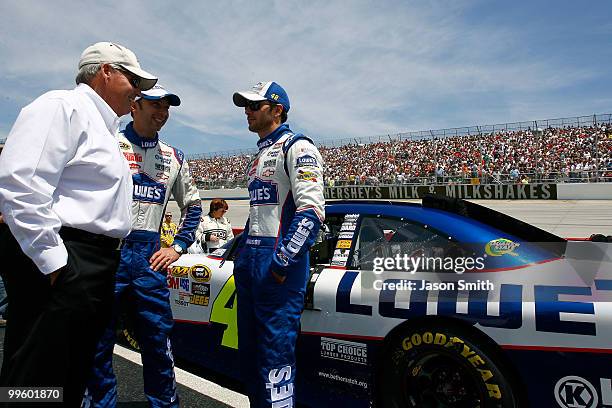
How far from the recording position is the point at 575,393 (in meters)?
1.75

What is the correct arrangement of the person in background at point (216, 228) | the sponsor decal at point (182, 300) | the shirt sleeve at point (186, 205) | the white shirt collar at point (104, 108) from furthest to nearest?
1. the person in background at point (216, 228)
2. the sponsor decal at point (182, 300)
3. the shirt sleeve at point (186, 205)
4. the white shirt collar at point (104, 108)

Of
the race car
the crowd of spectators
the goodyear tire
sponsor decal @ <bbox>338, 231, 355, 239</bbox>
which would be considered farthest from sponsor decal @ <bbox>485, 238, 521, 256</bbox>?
the crowd of spectators

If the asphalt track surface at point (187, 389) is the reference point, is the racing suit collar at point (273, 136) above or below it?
above

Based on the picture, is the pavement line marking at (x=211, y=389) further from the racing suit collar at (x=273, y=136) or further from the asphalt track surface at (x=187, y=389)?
the racing suit collar at (x=273, y=136)

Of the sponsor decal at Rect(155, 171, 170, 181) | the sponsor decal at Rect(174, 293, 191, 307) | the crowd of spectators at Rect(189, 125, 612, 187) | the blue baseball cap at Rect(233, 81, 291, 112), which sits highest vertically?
the crowd of spectators at Rect(189, 125, 612, 187)

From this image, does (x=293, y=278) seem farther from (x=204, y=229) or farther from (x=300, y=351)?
(x=204, y=229)

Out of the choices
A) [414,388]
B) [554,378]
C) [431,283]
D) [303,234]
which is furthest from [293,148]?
[554,378]

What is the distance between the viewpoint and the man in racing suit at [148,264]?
7.22 ft

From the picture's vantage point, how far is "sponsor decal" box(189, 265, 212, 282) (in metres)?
2.94

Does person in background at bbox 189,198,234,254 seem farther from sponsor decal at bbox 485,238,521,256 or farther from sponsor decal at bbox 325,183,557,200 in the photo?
sponsor decal at bbox 325,183,557,200

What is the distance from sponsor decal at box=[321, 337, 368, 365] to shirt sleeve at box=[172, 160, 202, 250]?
0.98 metres

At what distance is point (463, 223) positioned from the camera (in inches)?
88.2

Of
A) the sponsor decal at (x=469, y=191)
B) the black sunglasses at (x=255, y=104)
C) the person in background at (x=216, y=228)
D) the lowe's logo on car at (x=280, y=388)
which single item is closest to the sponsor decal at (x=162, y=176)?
the black sunglasses at (x=255, y=104)

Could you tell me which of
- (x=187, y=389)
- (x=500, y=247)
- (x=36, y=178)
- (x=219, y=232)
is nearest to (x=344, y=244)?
(x=500, y=247)
